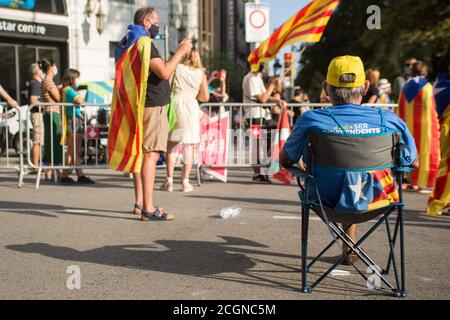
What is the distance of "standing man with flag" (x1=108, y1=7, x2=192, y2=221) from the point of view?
6500 millimetres

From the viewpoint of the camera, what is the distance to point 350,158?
13.0ft

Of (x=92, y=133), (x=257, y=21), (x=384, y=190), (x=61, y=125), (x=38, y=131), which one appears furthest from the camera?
(x=257, y=21)

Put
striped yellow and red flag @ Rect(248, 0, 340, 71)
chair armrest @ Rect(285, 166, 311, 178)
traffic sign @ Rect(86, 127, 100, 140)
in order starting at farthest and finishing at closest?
traffic sign @ Rect(86, 127, 100, 140) < striped yellow and red flag @ Rect(248, 0, 340, 71) < chair armrest @ Rect(285, 166, 311, 178)

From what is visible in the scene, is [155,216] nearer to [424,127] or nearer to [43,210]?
[43,210]

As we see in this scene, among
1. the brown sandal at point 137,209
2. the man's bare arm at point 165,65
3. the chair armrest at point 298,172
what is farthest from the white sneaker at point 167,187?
the chair armrest at point 298,172

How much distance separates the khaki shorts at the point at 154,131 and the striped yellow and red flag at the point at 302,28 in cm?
367

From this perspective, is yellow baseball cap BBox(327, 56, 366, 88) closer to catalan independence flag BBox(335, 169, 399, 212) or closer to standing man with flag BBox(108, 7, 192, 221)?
catalan independence flag BBox(335, 169, 399, 212)

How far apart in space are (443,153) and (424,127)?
183 centimetres

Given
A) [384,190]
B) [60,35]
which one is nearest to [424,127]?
[384,190]

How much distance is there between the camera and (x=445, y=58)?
29.5 metres

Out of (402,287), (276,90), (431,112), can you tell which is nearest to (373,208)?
(402,287)

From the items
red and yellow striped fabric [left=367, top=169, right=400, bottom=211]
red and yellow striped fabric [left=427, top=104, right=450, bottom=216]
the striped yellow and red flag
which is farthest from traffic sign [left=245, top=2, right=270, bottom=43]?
red and yellow striped fabric [left=367, top=169, right=400, bottom=211]

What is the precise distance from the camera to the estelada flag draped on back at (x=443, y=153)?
22.9 feet

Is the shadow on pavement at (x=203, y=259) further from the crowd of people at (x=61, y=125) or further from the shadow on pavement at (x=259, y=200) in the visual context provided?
the crowd of people at (x=61, y=125)
